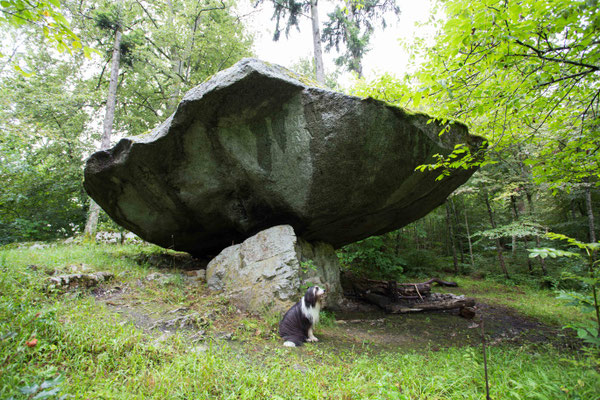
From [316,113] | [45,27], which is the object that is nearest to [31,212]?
[45,27]

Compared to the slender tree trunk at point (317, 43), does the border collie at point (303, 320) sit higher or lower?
lower

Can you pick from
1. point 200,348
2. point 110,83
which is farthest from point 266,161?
point 110,83

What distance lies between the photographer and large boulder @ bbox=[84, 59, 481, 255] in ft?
16.3

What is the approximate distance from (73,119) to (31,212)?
502 centimetres

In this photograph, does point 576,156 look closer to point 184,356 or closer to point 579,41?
point 579,41

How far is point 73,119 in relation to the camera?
1402 centimetres

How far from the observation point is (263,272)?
5.52 meters

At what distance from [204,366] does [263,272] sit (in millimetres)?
2715

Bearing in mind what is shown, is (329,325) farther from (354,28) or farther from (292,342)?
(354,28)

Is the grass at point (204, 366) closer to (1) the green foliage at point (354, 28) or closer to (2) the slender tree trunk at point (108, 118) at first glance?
(2) the slender tree trunk at point (108, 118)

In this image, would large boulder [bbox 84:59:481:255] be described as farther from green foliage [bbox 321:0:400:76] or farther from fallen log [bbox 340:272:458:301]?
green foliage [bbox 321:0:400:76]

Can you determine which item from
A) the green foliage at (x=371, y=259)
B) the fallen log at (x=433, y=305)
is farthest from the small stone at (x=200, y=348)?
the green foliage at (x=371, y=259)

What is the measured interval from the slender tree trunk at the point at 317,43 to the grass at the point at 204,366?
10.8 metres

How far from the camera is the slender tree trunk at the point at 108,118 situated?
9.89 m
